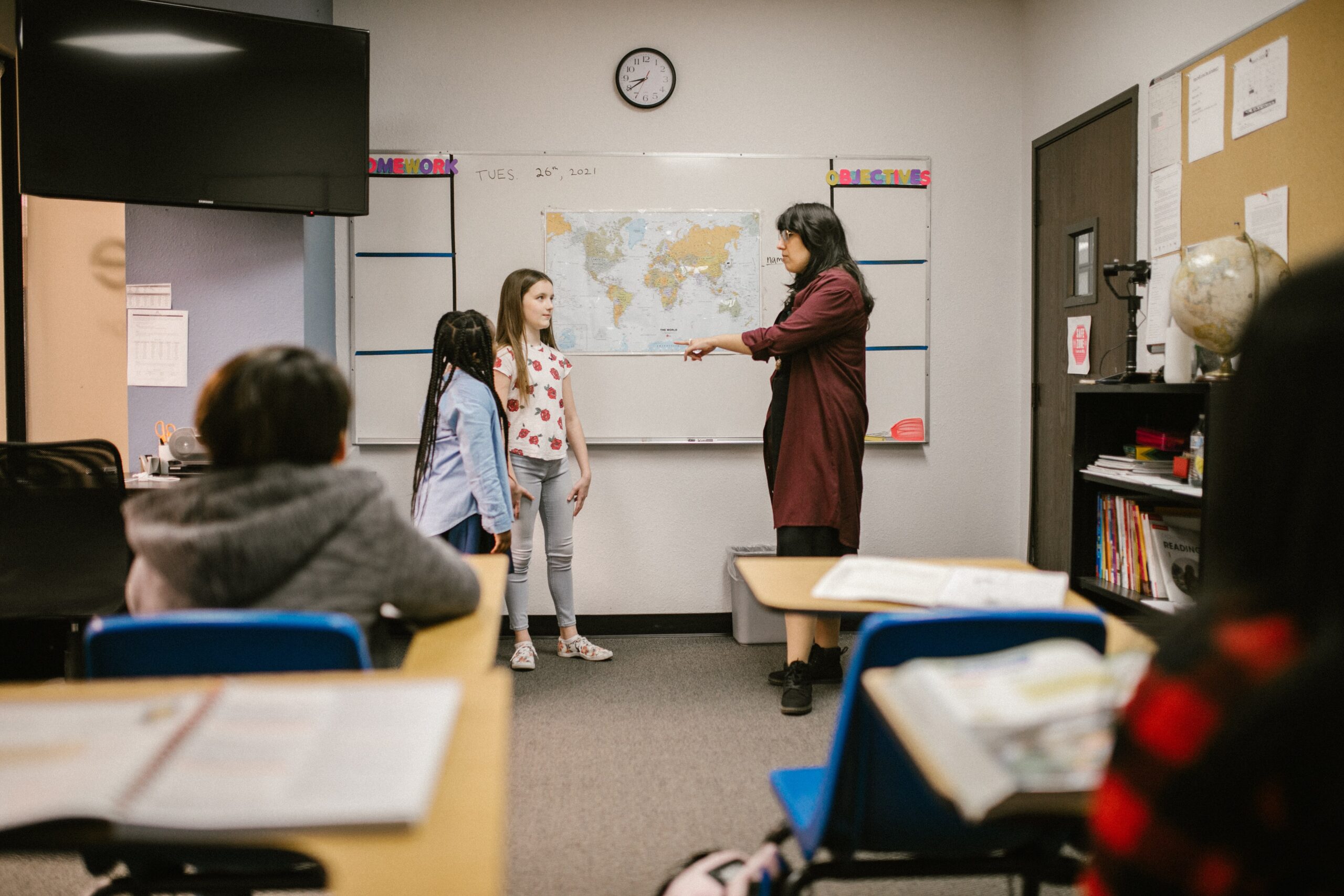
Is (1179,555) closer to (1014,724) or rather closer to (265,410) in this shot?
(1014,724)

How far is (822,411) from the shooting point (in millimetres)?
2859

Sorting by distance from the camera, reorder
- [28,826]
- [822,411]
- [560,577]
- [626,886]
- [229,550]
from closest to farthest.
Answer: [28,826], [229,550], [626,886], [822,411], [560,577]

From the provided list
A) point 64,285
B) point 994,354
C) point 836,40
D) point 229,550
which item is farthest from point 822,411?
point 64,285

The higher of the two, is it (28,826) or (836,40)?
(836,40)

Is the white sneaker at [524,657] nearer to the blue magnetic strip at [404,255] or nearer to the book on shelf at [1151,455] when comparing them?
the blue magnetic strip at [404,255]

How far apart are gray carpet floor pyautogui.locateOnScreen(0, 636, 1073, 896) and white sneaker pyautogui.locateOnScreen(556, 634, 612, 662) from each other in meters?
0.04

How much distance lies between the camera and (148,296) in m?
3.21

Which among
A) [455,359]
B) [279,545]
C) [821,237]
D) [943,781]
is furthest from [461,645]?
[821,237]

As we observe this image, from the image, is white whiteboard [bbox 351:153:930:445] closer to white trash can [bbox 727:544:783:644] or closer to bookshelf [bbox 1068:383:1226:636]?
white trash can [bbox 727:544:783:644]

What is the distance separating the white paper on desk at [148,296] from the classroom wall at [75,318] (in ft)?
0.89

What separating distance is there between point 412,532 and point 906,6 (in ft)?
11.4

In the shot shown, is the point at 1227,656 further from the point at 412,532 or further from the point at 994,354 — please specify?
the point at 994,354

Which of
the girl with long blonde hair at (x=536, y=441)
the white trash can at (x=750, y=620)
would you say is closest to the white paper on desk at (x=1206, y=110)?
the white trash can at (x=750, y=620)

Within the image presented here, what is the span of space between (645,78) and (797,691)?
2567mm
